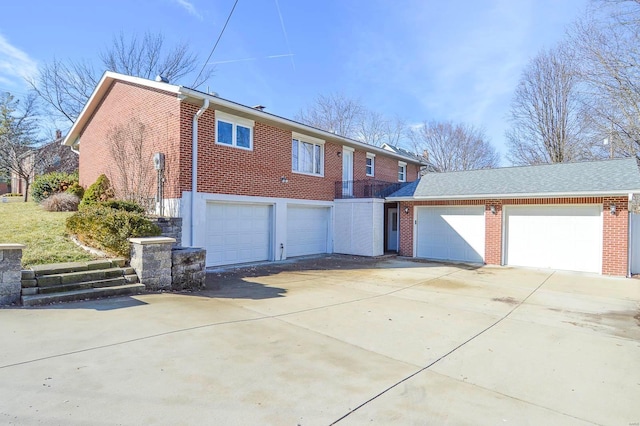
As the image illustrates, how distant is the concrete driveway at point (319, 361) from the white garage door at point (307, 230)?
6.39 metres

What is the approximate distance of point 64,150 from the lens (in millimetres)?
24250

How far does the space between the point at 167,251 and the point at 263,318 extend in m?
3.08

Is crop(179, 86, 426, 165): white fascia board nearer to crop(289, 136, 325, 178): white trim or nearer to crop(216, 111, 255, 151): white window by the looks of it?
crop(289, 136, 325, 178): white trim

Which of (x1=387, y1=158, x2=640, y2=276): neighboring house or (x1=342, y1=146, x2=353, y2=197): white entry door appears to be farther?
(x1=342, y1=146, x2=353, y2=197): white entry door

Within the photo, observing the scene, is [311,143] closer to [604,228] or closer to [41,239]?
[41,239]

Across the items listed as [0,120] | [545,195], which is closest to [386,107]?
[545,195]

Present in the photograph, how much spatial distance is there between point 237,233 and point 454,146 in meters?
28.7

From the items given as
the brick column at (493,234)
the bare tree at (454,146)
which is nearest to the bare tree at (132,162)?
the brick column at (493,234)

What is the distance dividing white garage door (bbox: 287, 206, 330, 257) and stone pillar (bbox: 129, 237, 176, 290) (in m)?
6.51

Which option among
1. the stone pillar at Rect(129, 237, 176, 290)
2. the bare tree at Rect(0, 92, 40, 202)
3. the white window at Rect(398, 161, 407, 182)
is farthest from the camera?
the bare tree at Rect(0, 92, 40, 202)

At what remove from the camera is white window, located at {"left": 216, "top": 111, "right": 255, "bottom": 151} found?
36.4ft

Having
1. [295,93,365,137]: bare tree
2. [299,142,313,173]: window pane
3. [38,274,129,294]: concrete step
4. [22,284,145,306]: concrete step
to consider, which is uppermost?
[295,93,365,137]: bare tree

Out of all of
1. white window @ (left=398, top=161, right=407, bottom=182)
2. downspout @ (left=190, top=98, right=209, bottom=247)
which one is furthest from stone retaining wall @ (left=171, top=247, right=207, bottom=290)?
white window @ (left=398, top=161, right=407, bottom=182)

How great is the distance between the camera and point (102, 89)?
1327cm
